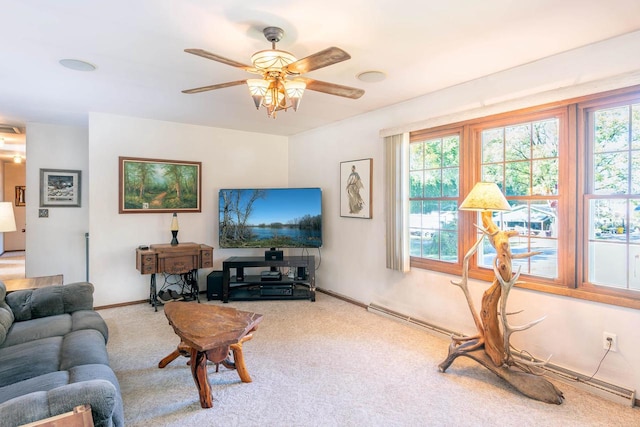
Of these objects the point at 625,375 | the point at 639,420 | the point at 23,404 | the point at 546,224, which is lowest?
the point at 639,420

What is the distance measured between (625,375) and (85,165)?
6.62 meters

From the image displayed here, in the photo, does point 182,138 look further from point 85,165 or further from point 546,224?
point 546,224

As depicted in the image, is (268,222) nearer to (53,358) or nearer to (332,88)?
(332,88)

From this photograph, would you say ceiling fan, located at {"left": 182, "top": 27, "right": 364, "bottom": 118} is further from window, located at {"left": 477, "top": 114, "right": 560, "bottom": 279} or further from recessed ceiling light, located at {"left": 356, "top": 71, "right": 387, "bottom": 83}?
window, located at {"left": 477, "top": 114, "right": 560, "bottom": 279}

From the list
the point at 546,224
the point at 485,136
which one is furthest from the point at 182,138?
the point at 546,224

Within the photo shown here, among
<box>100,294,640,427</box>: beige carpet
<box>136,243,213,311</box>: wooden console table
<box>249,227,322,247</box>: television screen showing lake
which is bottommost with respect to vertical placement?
<box>100,294,640,427</box>: beige carpet

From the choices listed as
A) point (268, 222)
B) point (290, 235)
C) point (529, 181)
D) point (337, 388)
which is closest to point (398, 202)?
point (529, 181)

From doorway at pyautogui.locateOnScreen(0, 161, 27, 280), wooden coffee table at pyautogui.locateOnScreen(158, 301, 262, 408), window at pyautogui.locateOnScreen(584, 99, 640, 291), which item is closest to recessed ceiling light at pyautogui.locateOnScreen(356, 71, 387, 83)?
window at pyautogui.locateOnScreen(584, 99, 640, 291)

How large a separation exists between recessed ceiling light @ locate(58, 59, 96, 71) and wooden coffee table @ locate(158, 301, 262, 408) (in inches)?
82.2

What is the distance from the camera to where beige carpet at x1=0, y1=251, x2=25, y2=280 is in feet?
20.7

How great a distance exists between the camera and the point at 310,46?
251cm

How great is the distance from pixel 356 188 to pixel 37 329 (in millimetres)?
3462

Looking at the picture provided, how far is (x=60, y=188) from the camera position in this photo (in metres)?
5.14

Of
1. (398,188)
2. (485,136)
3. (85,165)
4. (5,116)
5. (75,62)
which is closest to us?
(75,62)
